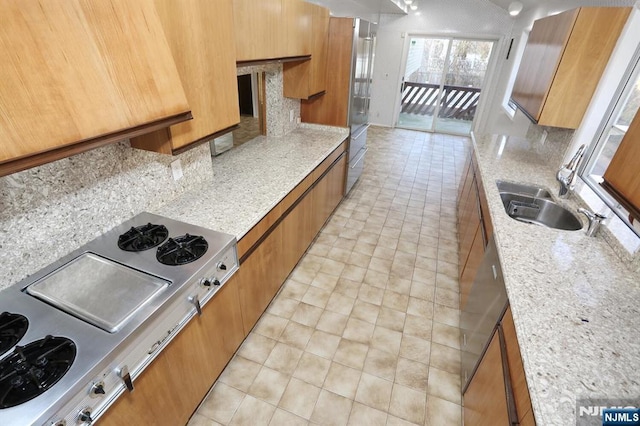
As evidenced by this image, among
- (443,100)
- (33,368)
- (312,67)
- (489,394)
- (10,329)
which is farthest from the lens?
(443,100)

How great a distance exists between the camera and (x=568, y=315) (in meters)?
1.20

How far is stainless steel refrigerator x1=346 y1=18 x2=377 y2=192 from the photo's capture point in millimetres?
3158

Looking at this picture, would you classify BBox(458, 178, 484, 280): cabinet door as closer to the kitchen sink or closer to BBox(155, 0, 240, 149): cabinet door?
the kitchen sink

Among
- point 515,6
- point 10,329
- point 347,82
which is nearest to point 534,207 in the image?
point 347,82

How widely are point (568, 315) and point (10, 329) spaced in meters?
2.04

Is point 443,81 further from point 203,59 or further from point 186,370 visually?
point 186,370

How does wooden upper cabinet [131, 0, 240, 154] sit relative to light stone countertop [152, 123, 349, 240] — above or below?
above

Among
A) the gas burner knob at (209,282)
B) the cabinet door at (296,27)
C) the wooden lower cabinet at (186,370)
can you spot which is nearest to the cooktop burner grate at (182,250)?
the gas burner knob at (209,282)

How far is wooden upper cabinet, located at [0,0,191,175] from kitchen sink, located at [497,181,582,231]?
93.0 inches

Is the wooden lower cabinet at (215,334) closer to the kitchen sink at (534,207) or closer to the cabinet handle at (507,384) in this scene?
the cabinet handle at (507,384)

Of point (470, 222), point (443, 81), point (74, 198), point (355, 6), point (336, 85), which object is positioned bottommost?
point (470, 222)

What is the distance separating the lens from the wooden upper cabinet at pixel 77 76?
2.64ft

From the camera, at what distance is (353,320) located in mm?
2312

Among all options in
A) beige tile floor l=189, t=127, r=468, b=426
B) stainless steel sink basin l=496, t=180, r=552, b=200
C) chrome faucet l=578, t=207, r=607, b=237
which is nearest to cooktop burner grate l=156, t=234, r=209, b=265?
beige tile floor l=189, t=127, r=468, b=426
